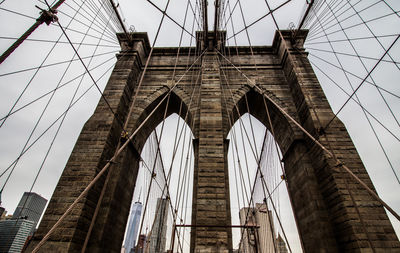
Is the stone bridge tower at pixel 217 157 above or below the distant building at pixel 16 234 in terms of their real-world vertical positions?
below

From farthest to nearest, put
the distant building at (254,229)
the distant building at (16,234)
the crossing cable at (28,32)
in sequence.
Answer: the distant building at (16,234), the distant building at (254,229), the crossing cable at (28,32)

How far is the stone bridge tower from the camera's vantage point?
5777mm

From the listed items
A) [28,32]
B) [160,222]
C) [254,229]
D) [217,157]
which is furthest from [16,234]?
[28,32]

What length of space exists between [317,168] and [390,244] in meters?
2.69

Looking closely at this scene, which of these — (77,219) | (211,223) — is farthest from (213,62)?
(77,219)

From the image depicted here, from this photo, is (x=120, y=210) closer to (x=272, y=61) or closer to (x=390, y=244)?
(x=390, y=244)

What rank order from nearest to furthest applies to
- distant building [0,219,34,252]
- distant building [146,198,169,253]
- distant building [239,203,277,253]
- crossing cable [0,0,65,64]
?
crossing cable [0,0,65,64]
distant building [239,203,277,253]
distant building [146,198,169,253]
distant building [0,219,34,252]

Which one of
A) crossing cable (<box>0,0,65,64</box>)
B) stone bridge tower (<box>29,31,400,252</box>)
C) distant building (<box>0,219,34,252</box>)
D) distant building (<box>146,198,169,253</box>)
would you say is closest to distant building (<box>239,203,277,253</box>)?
stone bridge tower (<box>29,31,400,252</box>)

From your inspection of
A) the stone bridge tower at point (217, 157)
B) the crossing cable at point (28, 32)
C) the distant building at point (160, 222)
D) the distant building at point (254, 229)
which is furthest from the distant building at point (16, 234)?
the crossing cable at point (28, 32)

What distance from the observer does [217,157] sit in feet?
23.8

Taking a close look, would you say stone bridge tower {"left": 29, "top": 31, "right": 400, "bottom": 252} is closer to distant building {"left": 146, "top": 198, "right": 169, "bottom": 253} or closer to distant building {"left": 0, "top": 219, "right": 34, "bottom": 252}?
distant building {"left": 146, "top": 198, "right": 169, "bottom": 253}

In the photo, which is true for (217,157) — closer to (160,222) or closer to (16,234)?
(160,222)

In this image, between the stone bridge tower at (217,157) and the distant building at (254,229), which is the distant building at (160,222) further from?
the distant building at (254,229)

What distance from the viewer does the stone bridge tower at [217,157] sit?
5777 mm
